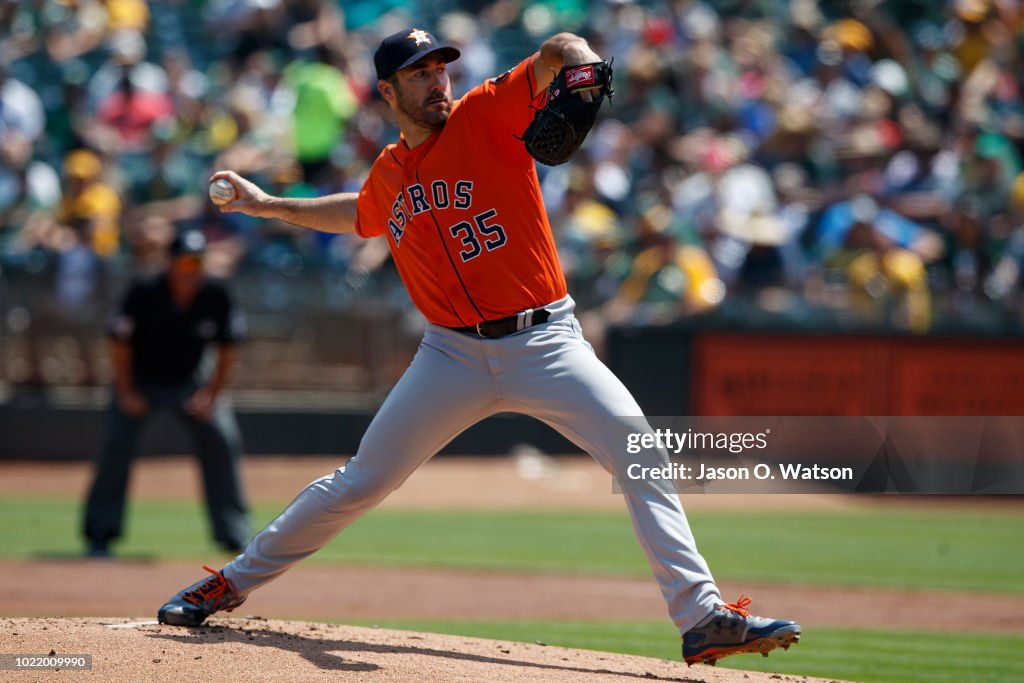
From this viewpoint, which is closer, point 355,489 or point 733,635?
point 733,635

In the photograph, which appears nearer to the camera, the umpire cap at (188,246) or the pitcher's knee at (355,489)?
the pitcher's knee at (355,489)

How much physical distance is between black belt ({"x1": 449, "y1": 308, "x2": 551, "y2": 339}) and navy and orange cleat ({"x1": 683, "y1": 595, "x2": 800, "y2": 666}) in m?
1.28

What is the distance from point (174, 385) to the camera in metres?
9.96

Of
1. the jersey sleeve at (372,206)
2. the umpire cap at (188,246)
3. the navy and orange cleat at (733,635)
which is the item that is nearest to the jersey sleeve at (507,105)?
the jersey sleeve at (372,206)

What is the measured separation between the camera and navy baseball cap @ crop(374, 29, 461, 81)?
5035mm

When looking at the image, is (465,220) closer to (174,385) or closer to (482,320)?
(482,320)

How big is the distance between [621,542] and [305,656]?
6593mm

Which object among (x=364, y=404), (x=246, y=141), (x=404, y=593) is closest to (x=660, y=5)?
(x=246, y=141)

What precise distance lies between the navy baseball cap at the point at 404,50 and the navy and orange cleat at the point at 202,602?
2.21 metres

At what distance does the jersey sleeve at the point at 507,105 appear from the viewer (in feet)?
16.1

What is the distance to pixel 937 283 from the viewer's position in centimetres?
1511

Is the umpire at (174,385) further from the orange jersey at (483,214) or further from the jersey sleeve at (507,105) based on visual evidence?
the jersey sleeve at (507,105)

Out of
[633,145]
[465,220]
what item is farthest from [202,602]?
[633,145]

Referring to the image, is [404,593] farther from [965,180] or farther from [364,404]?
[965,180]
